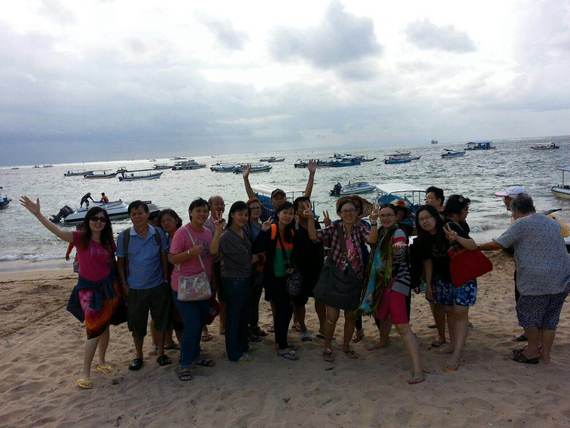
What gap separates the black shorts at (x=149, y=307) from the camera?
414cm

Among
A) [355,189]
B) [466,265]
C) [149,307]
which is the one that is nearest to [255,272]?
[149,307]

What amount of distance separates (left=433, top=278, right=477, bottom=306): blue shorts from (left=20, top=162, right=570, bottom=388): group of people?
0.01 meters

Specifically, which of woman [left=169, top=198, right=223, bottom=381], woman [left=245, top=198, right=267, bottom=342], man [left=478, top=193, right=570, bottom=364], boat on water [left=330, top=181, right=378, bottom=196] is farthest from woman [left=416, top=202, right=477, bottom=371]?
boat on water [left=330, top=181, right=378, bottom=196]

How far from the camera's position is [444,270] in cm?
402

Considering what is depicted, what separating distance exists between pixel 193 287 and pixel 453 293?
270cm

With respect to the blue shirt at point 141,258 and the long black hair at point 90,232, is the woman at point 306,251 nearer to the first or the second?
the blue shirt at point 141,258

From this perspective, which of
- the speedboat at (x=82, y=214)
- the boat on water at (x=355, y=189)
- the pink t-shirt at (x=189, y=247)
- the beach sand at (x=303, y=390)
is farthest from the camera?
the boat on water at (x=355, y=189)

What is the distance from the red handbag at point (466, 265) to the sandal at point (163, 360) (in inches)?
130

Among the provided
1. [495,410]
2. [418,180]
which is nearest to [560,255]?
[495,410]

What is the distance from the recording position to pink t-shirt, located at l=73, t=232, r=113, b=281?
3908 millimetres

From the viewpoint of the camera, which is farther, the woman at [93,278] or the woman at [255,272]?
the woman at [255,272]

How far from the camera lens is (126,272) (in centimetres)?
417

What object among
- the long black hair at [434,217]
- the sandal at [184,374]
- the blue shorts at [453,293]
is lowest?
the sandal at [184,374]

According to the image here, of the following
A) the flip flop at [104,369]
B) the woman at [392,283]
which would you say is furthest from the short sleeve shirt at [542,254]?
the flip flop at [104,369]
